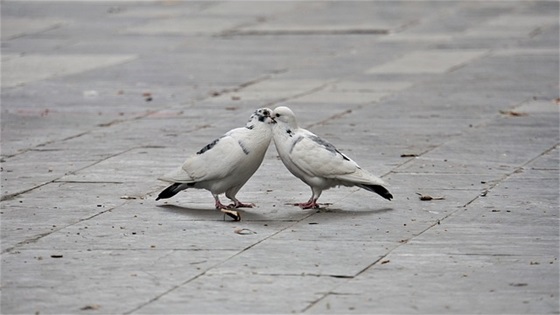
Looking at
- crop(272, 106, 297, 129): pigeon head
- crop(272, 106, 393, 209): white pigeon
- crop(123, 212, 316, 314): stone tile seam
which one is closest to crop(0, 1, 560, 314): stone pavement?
crop(123, 212, 316, 314): stone tile seam

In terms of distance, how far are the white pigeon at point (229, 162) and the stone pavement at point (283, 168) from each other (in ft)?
0.76

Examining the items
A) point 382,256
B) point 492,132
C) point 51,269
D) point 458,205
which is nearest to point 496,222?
point 458,205

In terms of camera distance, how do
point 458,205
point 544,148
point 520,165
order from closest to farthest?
1. point 458,205
2. point 520,165
3. point 544,148

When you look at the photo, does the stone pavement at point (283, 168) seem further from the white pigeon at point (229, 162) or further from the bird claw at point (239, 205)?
the white pigeon at point (229, 162)

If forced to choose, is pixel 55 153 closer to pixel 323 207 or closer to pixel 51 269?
pixel 323 207

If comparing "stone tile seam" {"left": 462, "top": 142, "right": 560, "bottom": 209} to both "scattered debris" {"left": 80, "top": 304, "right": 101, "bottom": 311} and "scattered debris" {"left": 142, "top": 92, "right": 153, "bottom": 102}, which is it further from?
"scattered debris" {"left": 142, "top": 92, "right": 153, "bottom": 102}

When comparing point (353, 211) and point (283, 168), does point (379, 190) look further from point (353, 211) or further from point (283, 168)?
point (283, 168)

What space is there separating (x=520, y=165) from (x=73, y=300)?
5.48 m

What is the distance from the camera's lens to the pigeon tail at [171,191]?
988 centimetres

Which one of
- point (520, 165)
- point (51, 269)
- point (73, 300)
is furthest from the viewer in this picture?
point (520, 165)

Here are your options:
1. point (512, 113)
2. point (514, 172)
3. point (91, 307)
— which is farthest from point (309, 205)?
point (512, 113)

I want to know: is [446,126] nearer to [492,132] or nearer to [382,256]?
[492,132]

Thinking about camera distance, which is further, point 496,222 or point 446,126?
point 446,126

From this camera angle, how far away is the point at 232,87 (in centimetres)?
1719
